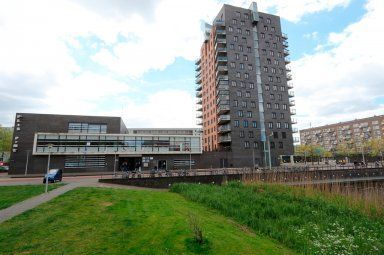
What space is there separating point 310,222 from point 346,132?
148778 millimetres

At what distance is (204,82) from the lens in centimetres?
7844

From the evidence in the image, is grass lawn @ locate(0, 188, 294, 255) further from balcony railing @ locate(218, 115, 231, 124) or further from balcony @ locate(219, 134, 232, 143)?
balcony railing @ locate(218, 115, 231, 124)

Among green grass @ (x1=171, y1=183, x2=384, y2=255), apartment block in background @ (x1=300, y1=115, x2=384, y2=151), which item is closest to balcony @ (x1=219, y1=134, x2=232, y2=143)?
green grass @ (x1=171, y1=183, x2=384, y2=255)

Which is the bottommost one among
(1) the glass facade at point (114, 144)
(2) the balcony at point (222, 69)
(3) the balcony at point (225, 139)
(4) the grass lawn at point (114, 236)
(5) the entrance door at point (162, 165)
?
(4) the grass lawn at point (114, 236)

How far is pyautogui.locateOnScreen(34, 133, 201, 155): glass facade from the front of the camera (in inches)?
1877

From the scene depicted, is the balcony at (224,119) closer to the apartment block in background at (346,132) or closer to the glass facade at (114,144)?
the glass facade at (114,144)

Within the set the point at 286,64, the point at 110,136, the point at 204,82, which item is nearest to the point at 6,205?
the point at 110,136

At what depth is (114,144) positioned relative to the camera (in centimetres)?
5066

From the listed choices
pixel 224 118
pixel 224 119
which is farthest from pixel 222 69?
pixel 224 119

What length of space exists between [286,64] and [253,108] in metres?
23.3

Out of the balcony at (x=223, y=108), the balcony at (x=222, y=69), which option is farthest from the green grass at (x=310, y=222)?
the balcony at (x=222, y=69)

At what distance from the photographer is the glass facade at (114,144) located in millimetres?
47688

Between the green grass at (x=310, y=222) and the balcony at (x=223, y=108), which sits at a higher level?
the balcony at (x=223, y=108)

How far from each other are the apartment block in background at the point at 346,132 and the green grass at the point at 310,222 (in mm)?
113143
